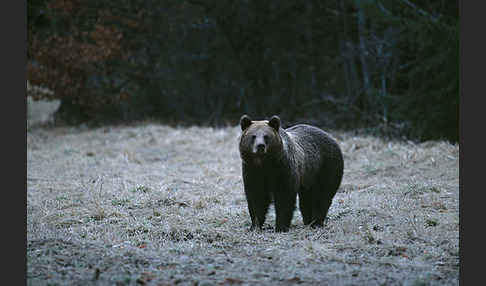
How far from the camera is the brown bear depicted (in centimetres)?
653

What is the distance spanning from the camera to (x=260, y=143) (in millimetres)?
6309

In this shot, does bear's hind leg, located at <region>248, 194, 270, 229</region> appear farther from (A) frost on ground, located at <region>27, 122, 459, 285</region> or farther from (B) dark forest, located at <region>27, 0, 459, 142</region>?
(B) dark forest, located at <region>27, 0, 459, 142</region>

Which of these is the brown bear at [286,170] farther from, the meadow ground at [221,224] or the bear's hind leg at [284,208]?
the meadow ground at [221,224]

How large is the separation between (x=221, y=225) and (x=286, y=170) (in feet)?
4.11

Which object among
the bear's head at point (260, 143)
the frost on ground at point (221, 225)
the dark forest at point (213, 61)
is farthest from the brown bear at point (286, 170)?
the dark forest at point (213, 61)

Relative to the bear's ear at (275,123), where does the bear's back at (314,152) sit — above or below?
below

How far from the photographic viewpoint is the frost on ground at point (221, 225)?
5.03 meters

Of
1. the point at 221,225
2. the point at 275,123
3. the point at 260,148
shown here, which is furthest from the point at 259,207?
the point at 275,123

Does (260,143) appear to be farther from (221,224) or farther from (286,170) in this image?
(221,224)

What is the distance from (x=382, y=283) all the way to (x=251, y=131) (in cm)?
241

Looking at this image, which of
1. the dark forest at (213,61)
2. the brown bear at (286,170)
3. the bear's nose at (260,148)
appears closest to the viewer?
the bear's nose at (260,148)

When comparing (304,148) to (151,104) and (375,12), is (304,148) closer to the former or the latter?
Answer: (375,12)

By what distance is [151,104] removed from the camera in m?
21.0

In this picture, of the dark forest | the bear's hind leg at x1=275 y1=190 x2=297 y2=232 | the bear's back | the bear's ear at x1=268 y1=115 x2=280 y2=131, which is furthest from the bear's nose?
the dark forest
